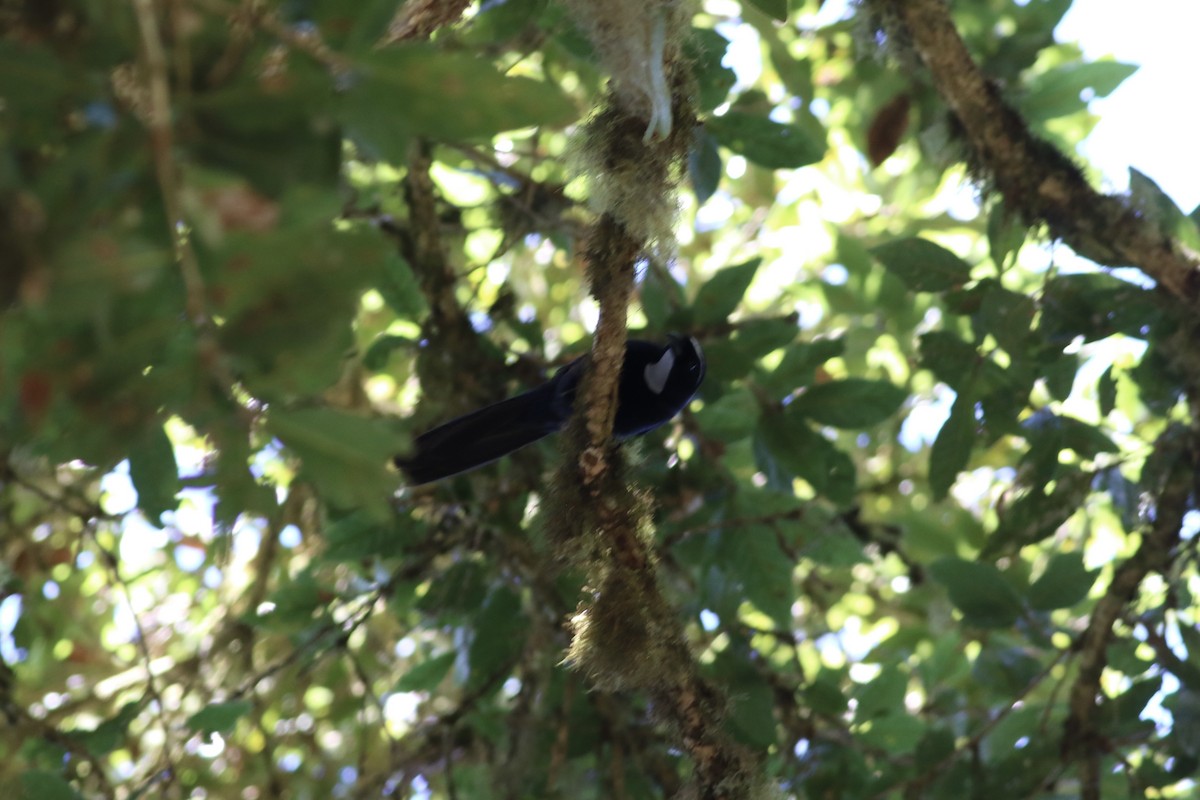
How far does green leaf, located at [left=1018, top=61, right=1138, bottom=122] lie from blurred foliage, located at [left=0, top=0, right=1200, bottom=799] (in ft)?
0.04

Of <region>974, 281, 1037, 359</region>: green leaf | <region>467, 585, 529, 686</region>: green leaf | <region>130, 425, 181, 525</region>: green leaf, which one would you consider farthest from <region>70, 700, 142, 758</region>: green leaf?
<region>974, 281, 1037, 359</region>: green leaf

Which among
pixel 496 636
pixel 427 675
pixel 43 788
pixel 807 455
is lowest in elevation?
pixel 427 675

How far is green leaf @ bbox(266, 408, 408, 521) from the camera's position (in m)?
0.94

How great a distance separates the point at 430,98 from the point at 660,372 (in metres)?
1.72

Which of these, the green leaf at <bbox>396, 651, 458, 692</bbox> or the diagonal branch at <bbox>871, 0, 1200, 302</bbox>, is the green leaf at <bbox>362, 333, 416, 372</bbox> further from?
the diagonal branch at <bbox>871, 0, 1200, 302</bbox>

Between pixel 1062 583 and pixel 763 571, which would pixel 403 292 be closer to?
pixel 763 571

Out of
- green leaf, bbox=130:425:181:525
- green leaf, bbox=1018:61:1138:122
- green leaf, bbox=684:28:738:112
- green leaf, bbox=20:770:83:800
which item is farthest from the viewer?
green leaf, bbox=1018:61:1138:122

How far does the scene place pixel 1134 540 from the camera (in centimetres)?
363

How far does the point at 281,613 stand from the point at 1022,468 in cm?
176

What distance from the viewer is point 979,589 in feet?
8.09

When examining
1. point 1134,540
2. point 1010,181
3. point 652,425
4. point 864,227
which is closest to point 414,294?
point 652,425

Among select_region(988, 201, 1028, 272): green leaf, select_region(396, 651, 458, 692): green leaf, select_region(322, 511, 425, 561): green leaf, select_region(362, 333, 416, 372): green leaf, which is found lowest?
select_region(396, 651, 458, 692): green leaf

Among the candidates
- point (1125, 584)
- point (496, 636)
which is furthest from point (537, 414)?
point (1125, 584)

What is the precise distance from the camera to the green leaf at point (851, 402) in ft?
8.24
